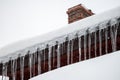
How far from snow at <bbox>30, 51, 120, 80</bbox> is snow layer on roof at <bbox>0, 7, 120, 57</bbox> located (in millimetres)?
762

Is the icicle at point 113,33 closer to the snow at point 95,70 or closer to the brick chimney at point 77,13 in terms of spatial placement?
the snow at point 95,70

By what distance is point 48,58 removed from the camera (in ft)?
20.0

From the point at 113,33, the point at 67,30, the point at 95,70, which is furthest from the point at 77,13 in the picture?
the point at 95,70

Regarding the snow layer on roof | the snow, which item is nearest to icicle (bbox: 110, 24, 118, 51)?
the snow layer on roof

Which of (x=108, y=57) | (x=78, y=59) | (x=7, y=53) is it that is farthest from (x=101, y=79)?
(x=7, y=53)

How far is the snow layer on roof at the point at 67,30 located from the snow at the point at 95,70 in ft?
2.50

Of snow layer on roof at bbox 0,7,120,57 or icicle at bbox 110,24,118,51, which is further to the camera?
icicle at bbox 110,24,118,51

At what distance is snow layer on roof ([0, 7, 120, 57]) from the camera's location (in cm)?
532

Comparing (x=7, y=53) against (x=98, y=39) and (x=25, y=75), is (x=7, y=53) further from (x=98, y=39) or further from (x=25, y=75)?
(x=98, y=39)

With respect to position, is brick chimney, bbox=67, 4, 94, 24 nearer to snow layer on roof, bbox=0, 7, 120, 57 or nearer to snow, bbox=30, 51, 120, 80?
snow layer on roof, bbox=0, 7, 120, 57

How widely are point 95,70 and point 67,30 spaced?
1.12 metres

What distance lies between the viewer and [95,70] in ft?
15.5

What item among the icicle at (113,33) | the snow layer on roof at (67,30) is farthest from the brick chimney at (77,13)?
the icicle at (113,33)

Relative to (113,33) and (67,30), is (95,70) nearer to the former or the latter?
(113,33)
